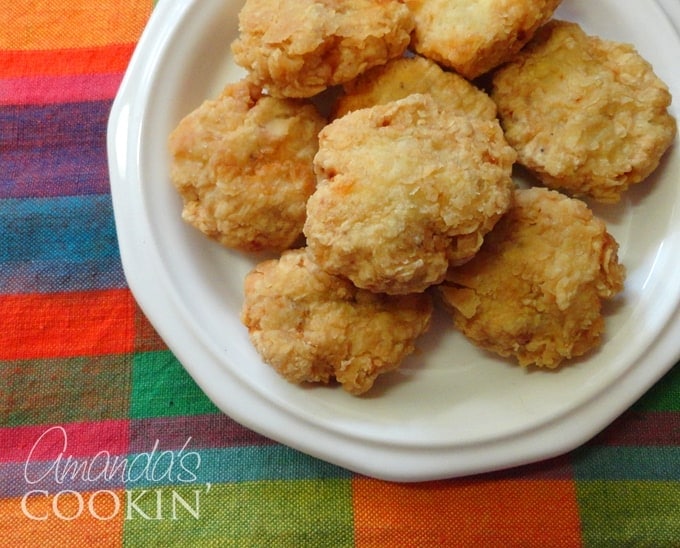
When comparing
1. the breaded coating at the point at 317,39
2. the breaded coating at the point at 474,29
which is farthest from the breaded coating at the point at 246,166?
the breaded coating at the point at 474,29

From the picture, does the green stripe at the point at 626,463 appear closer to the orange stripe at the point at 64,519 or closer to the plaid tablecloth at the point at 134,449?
the plaid tablecloth at the point at 134,449

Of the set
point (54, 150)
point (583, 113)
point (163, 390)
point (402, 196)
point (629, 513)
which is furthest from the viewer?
point (54, 150)

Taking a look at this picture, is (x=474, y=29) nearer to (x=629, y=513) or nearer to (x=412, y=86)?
(x=412, y=86)

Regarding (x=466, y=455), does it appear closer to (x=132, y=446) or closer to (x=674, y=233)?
(x=674, y=233)

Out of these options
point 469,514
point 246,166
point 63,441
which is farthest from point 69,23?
point 469,514

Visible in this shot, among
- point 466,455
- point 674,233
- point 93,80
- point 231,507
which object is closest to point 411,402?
point 466,455

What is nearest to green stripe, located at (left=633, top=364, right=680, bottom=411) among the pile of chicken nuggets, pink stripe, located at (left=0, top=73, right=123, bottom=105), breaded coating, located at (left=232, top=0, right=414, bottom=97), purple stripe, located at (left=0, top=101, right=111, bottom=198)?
the pile of chicken nuggets
